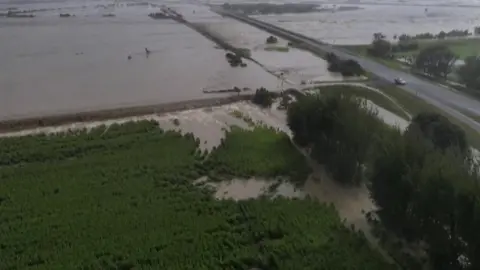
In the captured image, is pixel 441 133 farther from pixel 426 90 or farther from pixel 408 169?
pixel 426 90

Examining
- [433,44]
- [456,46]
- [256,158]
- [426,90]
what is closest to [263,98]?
[256,158]

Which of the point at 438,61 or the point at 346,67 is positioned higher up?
the point at 438,61

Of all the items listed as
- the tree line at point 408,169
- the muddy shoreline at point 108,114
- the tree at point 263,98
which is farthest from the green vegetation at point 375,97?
the tree line at point 408,169

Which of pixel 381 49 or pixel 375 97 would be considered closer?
pixel 375 97

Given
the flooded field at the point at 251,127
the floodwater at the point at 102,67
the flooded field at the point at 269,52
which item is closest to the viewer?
the flooded field at the point at 251,127

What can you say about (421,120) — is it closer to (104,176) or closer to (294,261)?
(294,261)

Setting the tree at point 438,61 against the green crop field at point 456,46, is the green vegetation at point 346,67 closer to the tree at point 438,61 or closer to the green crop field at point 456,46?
the tree at point 438,61
